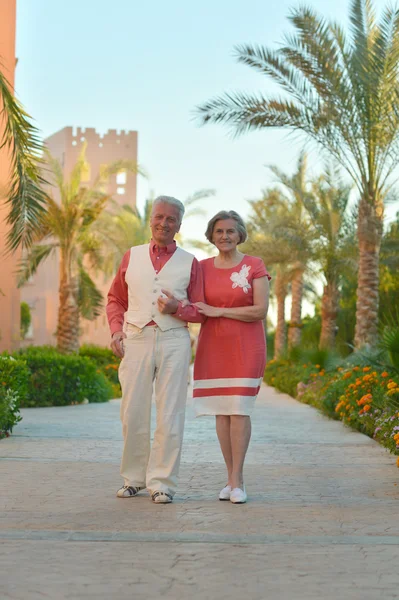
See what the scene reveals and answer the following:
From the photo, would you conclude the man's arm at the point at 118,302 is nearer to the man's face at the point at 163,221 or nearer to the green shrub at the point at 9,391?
the man's face at the point at 163,221

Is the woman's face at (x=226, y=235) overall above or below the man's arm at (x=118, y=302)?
above

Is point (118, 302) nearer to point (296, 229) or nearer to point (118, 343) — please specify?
point (118, 343)

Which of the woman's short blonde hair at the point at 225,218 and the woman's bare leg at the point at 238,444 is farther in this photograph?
the woman's short blonde hair at the point at 225,218

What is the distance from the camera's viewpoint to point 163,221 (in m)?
6.10

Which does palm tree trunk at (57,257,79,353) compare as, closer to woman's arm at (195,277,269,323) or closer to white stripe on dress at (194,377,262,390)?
white stripe on dress at (194,377,262,390)

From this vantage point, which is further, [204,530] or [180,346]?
[180,346]

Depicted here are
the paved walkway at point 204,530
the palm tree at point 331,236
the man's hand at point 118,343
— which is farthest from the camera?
the palm tree at point 331,236

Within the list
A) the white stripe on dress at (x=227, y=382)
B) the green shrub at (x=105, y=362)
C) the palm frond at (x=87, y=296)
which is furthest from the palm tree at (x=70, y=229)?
the white stripe on dress at (x=227, y=382)

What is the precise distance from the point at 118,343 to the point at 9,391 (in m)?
4.27

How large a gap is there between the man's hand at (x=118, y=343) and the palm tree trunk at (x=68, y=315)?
58.1 feet

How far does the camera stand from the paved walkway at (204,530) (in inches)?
155

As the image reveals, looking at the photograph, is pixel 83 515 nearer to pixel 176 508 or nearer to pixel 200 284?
pixel 176 508

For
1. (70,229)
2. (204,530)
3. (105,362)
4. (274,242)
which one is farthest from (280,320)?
(204,530)

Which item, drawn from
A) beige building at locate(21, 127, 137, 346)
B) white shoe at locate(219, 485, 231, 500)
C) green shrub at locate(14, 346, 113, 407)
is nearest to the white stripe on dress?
white shoe at locate(219, 485, 231, 500)
